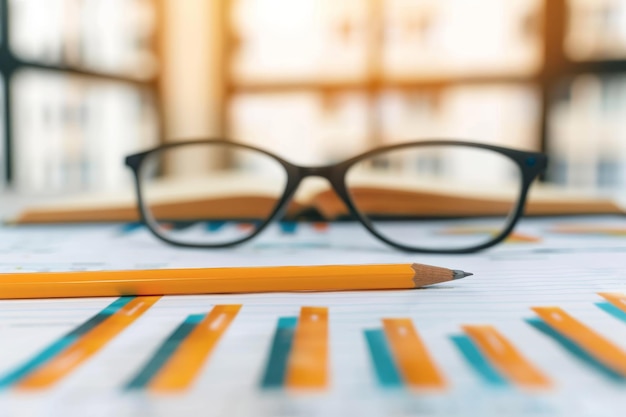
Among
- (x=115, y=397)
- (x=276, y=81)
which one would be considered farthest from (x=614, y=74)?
(x=115, y=397)

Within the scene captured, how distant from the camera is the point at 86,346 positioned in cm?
22

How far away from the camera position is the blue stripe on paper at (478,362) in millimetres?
189

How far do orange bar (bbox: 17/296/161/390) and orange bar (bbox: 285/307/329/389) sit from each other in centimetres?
8

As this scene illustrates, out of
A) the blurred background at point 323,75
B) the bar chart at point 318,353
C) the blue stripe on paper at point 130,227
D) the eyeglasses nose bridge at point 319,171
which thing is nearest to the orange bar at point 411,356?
the bar chart at point 318,353

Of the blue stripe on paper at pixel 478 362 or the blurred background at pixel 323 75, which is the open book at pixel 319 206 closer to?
the blue stripe on paper at pixel 478 362

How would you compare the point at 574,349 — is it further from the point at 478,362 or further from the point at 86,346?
the point at 86,346

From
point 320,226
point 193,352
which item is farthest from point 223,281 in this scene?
A: point 320,226

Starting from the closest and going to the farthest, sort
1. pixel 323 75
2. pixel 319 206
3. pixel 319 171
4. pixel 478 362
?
pixel 478 362
pixel 319 171
pixel 319 206
pixel 323 75

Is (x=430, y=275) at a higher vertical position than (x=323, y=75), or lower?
lower

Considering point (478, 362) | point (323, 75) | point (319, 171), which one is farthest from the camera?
point (323, 75)

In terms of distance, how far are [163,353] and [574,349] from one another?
159 millimetres

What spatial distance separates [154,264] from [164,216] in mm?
223

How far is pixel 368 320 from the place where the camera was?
26cm

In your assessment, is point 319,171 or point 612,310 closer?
point 612,310
